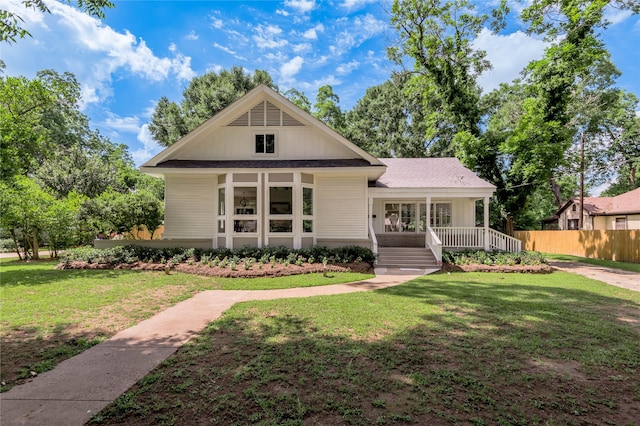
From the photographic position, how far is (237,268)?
10.6 m

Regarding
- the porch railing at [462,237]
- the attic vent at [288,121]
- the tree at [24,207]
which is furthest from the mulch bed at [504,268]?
the tree at [24,207]

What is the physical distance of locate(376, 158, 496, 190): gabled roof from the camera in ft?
50.5

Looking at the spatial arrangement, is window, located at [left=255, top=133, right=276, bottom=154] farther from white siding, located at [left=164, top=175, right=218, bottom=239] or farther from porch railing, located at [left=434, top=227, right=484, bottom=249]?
porch railing, located at [left=434, top=227, right=484, bottom=249]

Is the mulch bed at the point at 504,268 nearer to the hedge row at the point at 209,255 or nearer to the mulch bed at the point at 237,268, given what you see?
the hedge row at the point at 209,255

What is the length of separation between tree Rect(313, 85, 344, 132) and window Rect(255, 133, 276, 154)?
683 inches

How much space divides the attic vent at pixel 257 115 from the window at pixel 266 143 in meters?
0.55

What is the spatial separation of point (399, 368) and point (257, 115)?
1288cm

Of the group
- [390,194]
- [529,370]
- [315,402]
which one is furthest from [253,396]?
[390,194]

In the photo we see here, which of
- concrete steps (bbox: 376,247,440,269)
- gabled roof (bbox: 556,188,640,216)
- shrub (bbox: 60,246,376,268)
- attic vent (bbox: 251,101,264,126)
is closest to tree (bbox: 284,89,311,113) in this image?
attic vent (bbox: 251,101,264,126)

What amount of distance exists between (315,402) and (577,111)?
113 feet

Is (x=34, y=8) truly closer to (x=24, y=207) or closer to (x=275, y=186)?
(x=275, y=186)

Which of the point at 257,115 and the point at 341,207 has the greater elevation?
the point at 257,115

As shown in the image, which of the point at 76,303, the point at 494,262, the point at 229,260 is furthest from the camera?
the point at 494,262

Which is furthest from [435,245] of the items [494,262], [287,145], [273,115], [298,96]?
[298,96]
